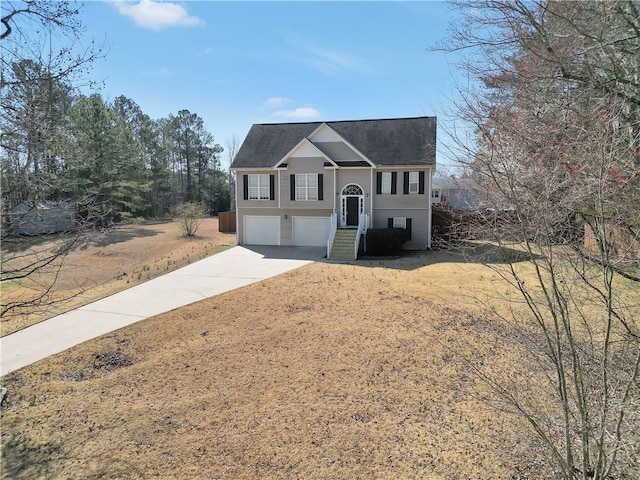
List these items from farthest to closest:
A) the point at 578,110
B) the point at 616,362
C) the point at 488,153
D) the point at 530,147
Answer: the point at 578,110 < the point at 530,147 < the point at 616,362 < the point at 488,153

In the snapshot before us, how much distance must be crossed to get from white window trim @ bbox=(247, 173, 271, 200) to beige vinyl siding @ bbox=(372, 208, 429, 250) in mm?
6185

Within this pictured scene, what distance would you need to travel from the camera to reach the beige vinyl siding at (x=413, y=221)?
1986 centimetres

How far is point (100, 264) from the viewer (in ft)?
60.4

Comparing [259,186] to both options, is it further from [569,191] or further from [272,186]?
[569,191]

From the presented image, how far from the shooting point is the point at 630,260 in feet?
9.85

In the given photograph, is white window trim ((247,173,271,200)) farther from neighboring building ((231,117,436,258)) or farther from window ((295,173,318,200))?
window ((295,173,318,200))

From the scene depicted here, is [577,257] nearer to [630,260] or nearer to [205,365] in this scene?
[630,260]

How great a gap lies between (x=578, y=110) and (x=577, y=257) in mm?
2237

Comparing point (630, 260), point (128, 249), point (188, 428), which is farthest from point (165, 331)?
point (128, 249)

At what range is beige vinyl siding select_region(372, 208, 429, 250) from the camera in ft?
65.2

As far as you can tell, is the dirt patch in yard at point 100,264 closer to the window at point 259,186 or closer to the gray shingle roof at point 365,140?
the window at point 259,186

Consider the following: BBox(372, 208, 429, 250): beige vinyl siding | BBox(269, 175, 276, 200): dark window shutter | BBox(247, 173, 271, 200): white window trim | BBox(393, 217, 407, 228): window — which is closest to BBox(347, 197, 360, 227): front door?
BBox(372, 208, 429, 250): beige vinyl siding

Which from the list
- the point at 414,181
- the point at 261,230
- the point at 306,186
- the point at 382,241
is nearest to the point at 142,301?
the point at 261,230

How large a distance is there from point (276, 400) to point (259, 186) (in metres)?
17.1
